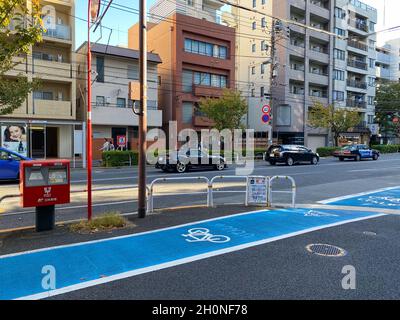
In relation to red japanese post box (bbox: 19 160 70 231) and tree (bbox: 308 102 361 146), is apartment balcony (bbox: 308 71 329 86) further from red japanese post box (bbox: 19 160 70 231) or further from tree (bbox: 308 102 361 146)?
red japanese post box (bbox: 19 160 70 231)

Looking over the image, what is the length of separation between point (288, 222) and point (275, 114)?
4004 centimetres

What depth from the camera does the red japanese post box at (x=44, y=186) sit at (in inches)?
238

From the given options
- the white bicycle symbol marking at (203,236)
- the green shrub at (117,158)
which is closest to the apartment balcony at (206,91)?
the green shrub at (117,158)

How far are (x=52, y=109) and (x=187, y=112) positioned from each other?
14.6m

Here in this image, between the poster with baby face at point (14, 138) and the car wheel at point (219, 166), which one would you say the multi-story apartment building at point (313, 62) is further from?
the poster with baby face at point (14, 138)

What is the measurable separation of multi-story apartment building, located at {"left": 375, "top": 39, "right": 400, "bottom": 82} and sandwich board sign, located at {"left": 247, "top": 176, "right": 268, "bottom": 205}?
6714 centimetres

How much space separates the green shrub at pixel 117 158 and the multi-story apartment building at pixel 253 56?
2337 centimetres

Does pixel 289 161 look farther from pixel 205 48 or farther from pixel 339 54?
pixel 339 54

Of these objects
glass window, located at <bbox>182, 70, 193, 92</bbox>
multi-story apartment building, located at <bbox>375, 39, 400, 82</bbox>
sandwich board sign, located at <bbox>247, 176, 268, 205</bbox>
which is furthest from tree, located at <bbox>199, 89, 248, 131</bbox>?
multi-story apartment building, located at <bbox>375, 39, 400, 82</bbox>

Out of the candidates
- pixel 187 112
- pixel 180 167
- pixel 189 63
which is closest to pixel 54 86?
pixel 187 112

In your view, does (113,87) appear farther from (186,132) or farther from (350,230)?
(350,230)

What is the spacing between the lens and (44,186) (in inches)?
245

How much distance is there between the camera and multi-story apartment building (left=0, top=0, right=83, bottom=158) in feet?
86.3
